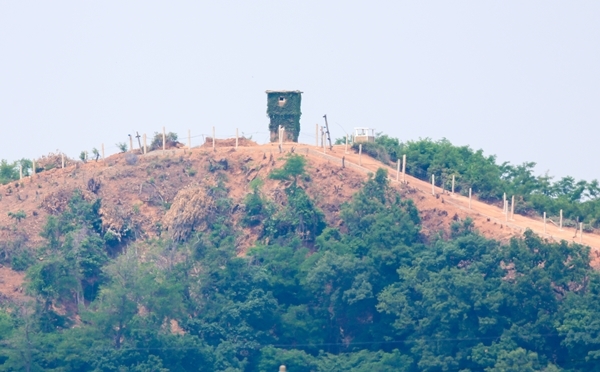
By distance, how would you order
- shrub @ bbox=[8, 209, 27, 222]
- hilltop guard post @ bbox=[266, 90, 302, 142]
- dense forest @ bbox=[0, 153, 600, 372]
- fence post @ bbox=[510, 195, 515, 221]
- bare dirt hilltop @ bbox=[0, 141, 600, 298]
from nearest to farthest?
1. dense forest @ bbox=[0, 153, 600, 372]
2. bare dirt hilltop @ bbox=[0, 141, 600, 298]
3. shrub @ bbox=[8, 209, 27, 222]
4. fence post @ bbox=[510, 195, 515, 221]
5. hilltop guard post @ bbox=[266, 90, 302, 142]

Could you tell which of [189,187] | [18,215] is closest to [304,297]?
[189,187]

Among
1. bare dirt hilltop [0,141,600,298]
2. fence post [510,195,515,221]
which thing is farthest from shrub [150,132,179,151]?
fence post [510,195,515,221]

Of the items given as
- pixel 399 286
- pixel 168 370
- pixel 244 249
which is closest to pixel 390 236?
pixel 399 286

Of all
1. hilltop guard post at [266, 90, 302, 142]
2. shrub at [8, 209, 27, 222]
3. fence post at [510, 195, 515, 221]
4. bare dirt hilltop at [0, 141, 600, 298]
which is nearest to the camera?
bare dirt hilltop at [0, 141, 600, 298]

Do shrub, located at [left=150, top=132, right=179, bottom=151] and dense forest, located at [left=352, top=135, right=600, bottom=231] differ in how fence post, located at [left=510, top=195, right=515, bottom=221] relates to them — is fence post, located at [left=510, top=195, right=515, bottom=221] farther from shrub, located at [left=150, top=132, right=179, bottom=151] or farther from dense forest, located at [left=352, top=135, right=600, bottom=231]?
shrub, located at [left=150, top=132, right=179, bottom=151]

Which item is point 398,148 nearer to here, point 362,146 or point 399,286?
point 362,146

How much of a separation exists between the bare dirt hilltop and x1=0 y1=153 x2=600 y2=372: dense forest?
0.93 metres

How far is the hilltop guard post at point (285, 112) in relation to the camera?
7250 centimetres

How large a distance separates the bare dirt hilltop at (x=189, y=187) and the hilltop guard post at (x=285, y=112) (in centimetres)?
111

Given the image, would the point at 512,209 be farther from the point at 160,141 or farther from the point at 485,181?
the point at 160,141

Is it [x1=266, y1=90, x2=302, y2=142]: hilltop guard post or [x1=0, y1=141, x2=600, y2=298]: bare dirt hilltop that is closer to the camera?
[x1=0, y1=141, x2=600, y2=298]: bare dirt hilltop

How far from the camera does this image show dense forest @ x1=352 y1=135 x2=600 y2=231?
234ft

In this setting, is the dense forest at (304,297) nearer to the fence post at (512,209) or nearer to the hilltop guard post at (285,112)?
the fence post at (512,209)

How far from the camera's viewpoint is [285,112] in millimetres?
72562
